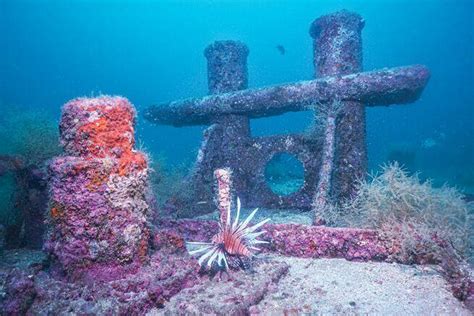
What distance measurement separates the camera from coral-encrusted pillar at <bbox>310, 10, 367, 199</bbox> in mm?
7617

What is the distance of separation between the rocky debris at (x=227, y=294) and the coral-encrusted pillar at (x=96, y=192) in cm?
78

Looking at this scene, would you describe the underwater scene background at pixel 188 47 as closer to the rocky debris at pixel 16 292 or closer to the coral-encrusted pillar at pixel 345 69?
the coral-encrusted pillar at pixel 345 69

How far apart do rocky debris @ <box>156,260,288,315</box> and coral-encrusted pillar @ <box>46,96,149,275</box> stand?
2.56ft

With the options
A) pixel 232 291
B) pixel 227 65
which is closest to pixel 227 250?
pixel 232 291

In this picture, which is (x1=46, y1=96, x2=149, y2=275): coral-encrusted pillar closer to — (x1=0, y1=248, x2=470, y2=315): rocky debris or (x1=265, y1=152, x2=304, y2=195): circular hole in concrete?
(x1=0, y1=248, x2=470, y2=315): rocky debris

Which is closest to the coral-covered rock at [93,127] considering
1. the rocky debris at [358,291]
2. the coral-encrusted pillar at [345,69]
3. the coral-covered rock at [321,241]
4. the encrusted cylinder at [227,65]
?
the coral-covered rock at [321,241]

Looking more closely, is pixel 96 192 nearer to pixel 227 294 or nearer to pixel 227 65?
pixel 227 294

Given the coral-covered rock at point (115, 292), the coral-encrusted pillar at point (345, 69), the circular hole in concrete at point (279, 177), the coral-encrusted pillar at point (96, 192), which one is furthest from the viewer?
the circular hole in concrete at point (279, 177)

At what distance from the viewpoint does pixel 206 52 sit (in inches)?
394

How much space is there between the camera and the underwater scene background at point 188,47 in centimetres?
9469

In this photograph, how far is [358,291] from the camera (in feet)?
13.2

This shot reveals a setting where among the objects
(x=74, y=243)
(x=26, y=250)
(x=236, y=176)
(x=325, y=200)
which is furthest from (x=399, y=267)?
(x=26, y=250)

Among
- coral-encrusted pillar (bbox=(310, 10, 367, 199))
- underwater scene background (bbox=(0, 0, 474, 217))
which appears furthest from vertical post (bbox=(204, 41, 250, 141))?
underwater scene background (bbox=(0, 0, 474, 217))

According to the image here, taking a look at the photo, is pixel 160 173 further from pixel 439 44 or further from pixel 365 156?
pixel 439 44
